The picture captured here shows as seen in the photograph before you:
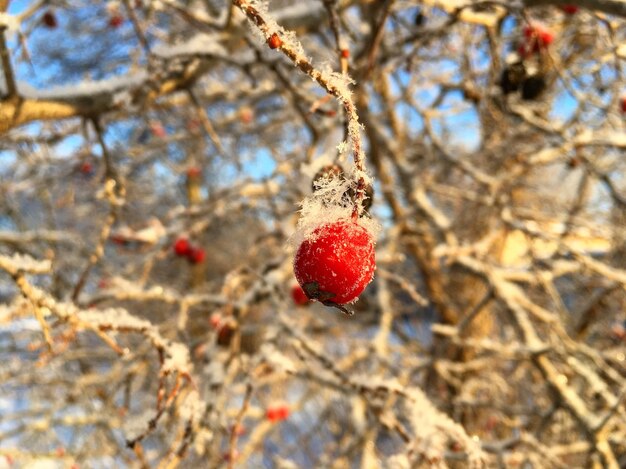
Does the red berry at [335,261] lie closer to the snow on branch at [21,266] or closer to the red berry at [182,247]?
the snow on branch at [21,266]

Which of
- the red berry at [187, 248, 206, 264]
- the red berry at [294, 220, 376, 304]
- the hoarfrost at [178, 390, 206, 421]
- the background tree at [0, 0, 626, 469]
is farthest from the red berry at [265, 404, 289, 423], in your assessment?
the red berry at [294, 220, 376, 304]

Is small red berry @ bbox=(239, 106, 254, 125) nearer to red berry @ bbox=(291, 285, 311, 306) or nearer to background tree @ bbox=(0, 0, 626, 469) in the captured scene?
background tree @ bbox=(0, 0, 626, 469)

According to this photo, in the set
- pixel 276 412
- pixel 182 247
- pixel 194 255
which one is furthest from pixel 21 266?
pixel 194 255

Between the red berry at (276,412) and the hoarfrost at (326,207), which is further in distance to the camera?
the red berry at (276,412)

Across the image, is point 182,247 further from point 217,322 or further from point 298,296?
point 217,322

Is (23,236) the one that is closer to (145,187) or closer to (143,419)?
(143,419)

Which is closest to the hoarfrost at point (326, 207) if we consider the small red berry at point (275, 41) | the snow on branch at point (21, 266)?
the small red berry at point (275, 41)
